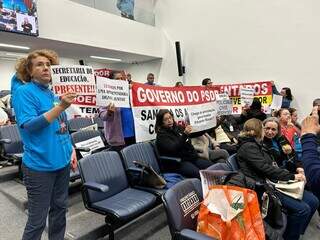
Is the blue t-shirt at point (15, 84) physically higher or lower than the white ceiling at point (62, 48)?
lower

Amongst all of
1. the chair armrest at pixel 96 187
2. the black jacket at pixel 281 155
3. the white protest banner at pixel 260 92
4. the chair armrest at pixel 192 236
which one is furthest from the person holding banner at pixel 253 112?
the chair armrest at pixel 192 236

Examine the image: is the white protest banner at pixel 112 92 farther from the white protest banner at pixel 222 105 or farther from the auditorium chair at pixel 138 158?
the white protest banner at pixel 222 105

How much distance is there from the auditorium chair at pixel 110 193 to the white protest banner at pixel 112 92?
597 millimetres

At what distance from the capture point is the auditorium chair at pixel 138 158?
237cm

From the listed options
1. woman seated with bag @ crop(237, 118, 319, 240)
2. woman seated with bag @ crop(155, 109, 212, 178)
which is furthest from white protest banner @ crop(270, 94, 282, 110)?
woman seated with bag @ crop(237, 118, 319, 240)

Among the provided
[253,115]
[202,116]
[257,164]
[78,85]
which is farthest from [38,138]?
[253,115]

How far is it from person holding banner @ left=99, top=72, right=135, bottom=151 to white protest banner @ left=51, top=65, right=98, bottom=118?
18cm

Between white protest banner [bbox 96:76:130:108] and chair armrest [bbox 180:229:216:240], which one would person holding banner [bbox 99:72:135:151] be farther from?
chair armrest [bbox 180:229:216:240]

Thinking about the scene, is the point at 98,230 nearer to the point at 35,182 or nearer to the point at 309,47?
the point at 35,182

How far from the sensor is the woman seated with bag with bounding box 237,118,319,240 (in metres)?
2.07

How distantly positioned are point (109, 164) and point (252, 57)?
19.0 ft

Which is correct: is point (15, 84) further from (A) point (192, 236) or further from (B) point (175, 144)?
(B) point (175, 144)

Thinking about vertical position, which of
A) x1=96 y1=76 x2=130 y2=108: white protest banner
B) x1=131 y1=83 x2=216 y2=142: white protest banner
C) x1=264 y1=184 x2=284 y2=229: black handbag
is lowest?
x1=264 y1=184 x2=284 y2=229: black handbag

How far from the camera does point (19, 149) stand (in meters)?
3.44
